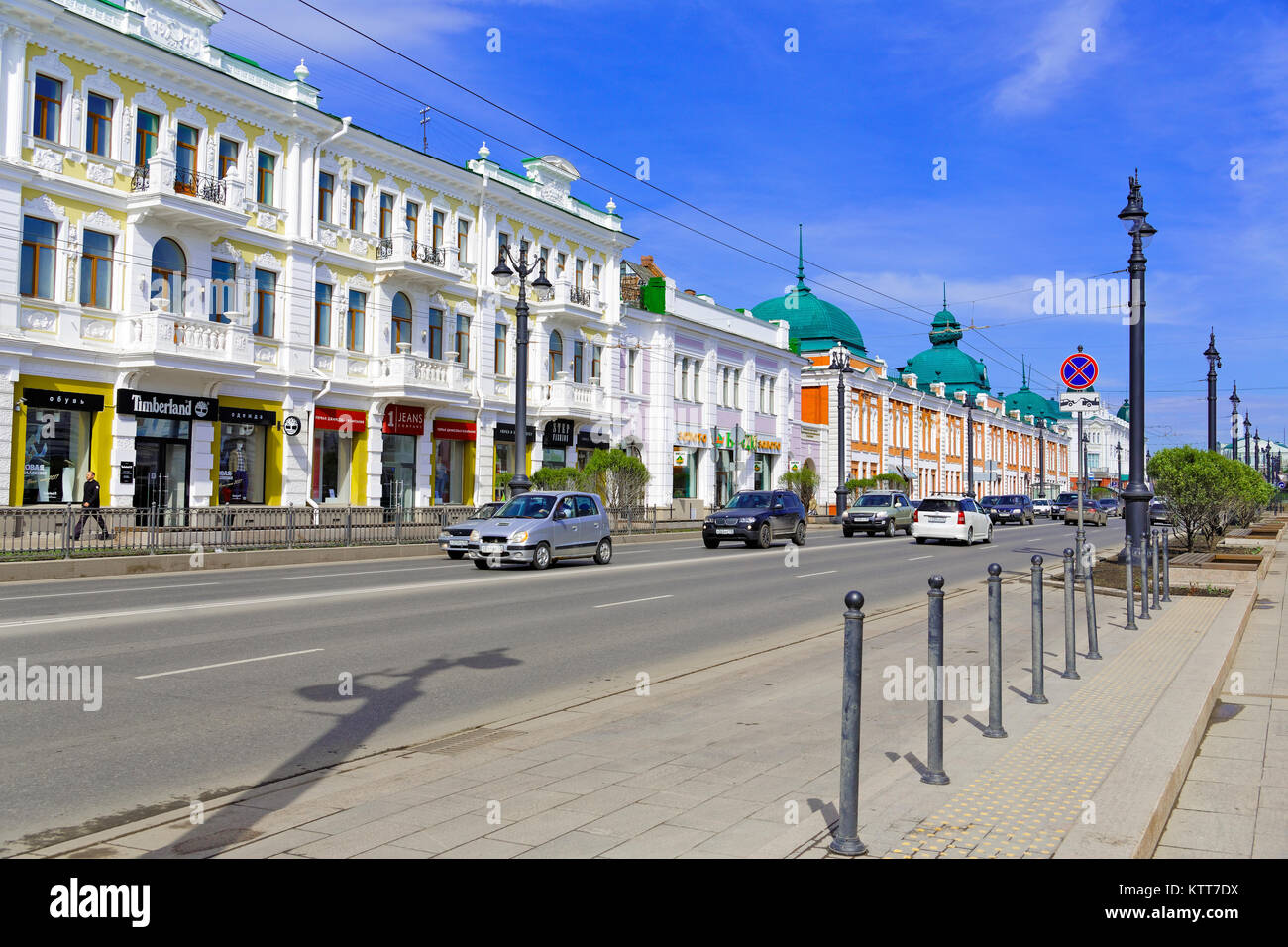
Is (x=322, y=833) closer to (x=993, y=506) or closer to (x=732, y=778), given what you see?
(x=732, y=778)

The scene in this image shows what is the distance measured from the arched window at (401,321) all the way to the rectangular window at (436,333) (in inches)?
40.3

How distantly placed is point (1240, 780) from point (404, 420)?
31116mm

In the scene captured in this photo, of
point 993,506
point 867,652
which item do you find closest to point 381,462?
point 867,652

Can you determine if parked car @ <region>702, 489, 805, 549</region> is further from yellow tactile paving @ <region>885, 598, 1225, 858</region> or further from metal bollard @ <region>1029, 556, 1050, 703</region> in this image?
metal bollard @ <region>1029, 556, 1050, 703</region>

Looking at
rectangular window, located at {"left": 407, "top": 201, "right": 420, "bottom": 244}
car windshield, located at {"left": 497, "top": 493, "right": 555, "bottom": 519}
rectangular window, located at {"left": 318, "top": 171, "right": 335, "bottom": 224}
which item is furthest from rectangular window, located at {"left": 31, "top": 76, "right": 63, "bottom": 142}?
car windshield, located at {"left": 497, "top": 493, "right": 555, "bottom": 519}

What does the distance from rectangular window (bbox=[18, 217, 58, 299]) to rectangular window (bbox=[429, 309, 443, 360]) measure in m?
13.4

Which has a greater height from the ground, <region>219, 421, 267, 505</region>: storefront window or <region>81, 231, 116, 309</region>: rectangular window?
<region>81, 231, 116, 309</region>: rectangular window

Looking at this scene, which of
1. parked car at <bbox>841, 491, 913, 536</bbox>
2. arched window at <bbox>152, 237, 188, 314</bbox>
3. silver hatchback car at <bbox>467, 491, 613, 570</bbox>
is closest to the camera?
silver hatchback car at <bbox>467, 491, 613, 570</bbox>

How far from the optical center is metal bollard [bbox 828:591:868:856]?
179 inches

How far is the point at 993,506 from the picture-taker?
2315 inches

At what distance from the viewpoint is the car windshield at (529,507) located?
73.6ft

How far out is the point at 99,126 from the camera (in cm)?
2570

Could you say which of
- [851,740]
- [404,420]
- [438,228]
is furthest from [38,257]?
[851,740]

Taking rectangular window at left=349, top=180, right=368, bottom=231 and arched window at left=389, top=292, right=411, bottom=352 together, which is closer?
rectangular window at left=349, top=180, right=368, bottom=231
